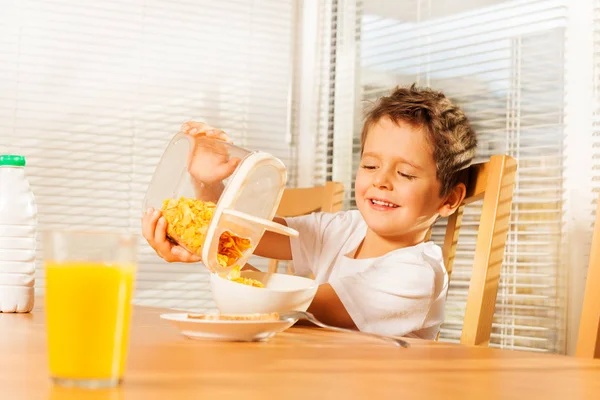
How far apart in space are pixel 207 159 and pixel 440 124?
0.56 metres

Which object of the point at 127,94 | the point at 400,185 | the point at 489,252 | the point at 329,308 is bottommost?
the point at 329,308

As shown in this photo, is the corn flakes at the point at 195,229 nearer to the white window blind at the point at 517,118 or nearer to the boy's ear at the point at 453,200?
the boy's ear at the point at 453,200

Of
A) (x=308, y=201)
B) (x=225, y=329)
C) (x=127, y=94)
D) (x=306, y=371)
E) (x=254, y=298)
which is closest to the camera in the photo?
(x=306, y=371)

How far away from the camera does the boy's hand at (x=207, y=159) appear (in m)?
1.23

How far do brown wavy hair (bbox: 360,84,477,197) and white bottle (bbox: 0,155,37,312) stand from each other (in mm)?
771

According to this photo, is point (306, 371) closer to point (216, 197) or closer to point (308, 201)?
point (216, 197)

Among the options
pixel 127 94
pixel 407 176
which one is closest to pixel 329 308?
pixel 407 176

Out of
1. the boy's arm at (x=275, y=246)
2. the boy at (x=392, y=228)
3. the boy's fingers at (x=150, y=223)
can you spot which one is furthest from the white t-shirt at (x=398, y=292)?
the boy's fingers at (x=150, y=223)

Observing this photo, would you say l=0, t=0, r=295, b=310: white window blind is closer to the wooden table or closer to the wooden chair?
the wooden chair

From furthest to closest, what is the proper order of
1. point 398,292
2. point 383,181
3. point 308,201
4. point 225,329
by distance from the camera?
1. point 308,201
2. point 383,181
3. point 398,292
4. point 225,329

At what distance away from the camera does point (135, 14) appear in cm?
263

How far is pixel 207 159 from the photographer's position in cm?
126

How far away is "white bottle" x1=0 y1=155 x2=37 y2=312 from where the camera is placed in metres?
1.17

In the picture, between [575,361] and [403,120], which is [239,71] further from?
[575,361]
